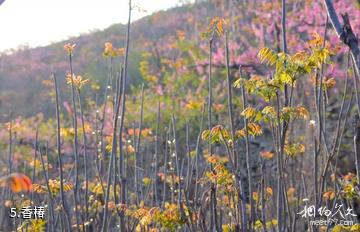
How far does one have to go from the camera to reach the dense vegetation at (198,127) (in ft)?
6.28

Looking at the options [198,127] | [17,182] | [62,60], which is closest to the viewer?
[17,182]

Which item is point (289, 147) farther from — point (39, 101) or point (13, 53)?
point (13, 53)

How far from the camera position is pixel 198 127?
24.7ft

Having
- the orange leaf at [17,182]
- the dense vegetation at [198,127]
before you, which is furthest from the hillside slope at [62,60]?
the orange leaf at [17,182]

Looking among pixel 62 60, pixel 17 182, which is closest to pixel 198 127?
pixel 17 182

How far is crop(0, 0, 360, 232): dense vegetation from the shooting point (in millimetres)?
1915

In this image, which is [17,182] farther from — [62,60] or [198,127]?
[62,60]

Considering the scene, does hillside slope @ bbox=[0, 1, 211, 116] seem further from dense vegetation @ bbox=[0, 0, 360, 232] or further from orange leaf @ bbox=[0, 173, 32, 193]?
orange leaf @ bbox=[0, 173, 32, 193]

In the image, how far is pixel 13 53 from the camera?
570 inches

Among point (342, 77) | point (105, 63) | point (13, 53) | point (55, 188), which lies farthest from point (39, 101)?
point (55, 188)

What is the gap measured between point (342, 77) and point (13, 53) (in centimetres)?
1056

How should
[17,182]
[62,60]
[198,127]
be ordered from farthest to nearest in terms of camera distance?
[62,60] → [198,127] → [17,182]

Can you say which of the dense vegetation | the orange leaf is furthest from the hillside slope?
the orange leaf

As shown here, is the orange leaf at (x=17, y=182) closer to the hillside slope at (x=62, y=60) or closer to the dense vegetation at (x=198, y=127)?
the dense vegetation at (x=198, y=127)
